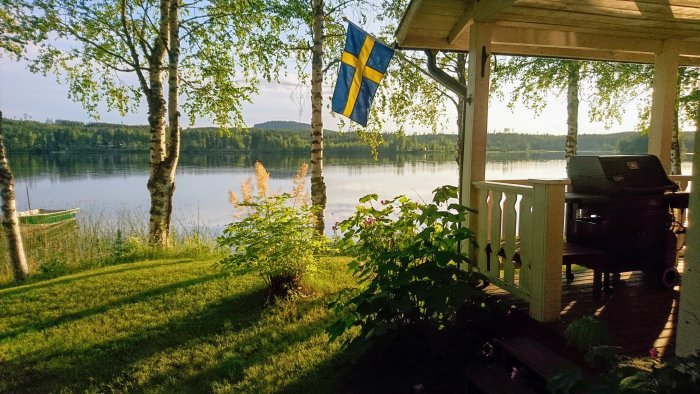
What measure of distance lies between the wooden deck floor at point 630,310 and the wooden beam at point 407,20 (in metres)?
2.57

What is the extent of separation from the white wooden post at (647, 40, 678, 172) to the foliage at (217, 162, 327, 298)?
389 centimetres

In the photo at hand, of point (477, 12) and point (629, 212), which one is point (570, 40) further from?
point (629, 212)

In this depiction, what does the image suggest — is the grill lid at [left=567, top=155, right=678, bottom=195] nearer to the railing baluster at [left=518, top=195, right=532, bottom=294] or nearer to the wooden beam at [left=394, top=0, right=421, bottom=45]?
the railing baluster at [left=518, top=195, right=532, bottom=294]

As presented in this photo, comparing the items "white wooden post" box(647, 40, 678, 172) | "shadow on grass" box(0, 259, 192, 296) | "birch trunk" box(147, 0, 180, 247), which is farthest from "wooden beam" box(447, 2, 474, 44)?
"birch trunk" box(147, 0, 180, 247)

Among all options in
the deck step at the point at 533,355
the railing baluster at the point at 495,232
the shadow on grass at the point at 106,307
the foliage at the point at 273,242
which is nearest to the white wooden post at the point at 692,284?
the deck step at the point at 533,355

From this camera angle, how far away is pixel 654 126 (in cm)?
443

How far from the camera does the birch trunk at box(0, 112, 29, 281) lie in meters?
6.07

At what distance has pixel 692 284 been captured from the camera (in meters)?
1.58

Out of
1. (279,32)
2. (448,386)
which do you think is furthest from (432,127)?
(448,386)

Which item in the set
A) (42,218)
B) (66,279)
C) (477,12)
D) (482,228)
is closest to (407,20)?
(477,12)

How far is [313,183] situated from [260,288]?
3209mm

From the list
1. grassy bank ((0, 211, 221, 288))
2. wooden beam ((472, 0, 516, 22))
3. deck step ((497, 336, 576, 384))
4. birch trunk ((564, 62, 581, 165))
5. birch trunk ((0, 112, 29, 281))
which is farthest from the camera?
birch trunk ((564, 62, 581, 165))

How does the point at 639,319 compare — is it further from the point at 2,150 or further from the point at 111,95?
the point at 111,95

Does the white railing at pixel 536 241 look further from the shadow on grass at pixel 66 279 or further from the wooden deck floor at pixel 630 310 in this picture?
the shadow on grass at pixel 66 279
